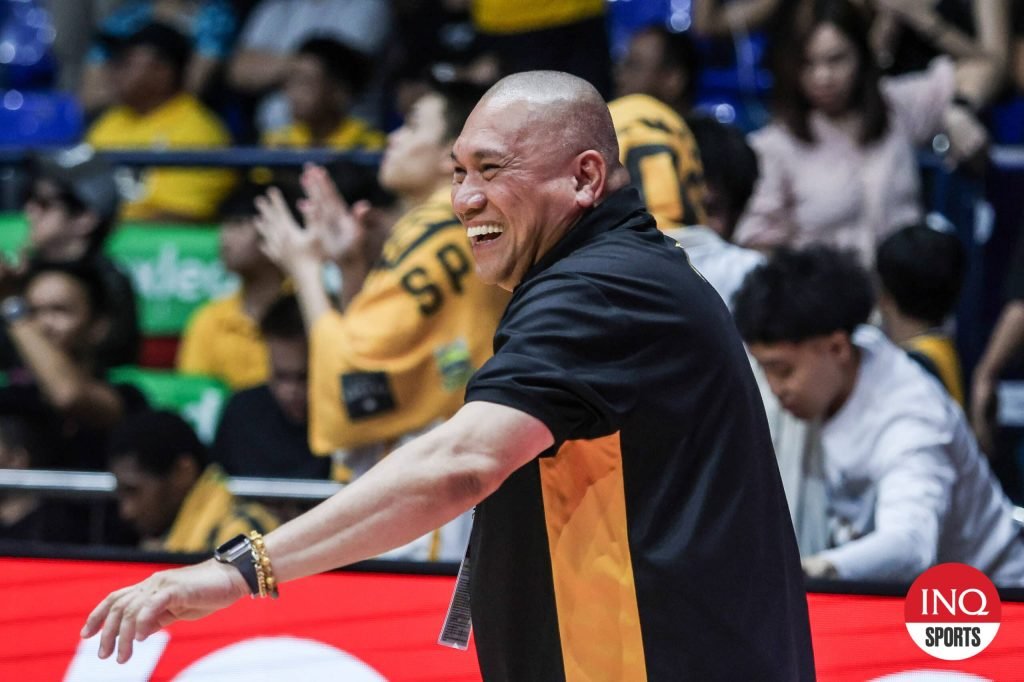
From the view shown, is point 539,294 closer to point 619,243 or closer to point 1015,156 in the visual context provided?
point 619,243

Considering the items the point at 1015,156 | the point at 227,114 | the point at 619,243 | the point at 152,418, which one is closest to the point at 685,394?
the point at 619,243

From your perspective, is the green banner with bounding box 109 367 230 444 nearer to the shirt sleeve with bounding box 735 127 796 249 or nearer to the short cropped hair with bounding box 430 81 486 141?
the short cropped hair with bounding box 430 81 486 141

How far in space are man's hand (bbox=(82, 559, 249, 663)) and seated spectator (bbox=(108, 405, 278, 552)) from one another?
2.92 meters

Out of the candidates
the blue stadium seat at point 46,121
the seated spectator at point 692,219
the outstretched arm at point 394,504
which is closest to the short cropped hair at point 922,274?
the seated spectator at point 692,219

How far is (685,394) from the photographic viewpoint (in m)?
2.32

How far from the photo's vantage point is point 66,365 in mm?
5848

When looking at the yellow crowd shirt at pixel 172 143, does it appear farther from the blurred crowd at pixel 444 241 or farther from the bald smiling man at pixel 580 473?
the bald smiling man at pixel 580 473

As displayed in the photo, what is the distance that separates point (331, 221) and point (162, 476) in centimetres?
108

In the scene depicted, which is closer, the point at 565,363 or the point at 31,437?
the point at 565,363

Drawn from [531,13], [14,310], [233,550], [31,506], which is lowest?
[31,506]

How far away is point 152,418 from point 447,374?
1.42m

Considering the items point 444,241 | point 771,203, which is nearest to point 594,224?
point 444,241

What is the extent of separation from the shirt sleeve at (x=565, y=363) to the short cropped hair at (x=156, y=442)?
3.14m

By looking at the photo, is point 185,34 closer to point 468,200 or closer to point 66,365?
point 66,365
